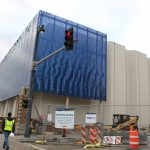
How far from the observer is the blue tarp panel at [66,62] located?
35125 mm

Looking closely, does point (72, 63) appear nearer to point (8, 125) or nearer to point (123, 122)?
point (123, 122)

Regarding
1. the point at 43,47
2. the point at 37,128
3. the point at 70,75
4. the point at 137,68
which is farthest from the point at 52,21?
the point at 137,68

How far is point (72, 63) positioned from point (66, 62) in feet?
3.16

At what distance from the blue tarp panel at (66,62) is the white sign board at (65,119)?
16.6m

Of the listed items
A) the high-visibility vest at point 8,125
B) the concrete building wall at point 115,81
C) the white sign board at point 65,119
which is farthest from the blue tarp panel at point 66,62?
the high-visibility vest at point 8,125

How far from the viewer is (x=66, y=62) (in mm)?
36875

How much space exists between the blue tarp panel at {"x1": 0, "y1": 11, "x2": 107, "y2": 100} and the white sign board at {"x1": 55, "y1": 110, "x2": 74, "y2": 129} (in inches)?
653

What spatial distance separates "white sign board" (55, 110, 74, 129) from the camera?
17278 millimetres

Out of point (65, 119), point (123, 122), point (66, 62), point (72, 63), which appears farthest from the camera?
point (72, 63)

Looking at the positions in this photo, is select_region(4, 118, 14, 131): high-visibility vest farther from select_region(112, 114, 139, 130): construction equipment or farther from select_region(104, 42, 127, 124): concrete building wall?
select_region(104, 42, 127, 124): concrete building wall

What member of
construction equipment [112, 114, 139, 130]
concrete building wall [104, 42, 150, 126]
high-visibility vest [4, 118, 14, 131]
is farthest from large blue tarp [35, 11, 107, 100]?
high-visibility vest [4, 118, 14, 131]

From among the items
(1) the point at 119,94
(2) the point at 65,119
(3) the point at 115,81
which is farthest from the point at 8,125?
(1) the point at 119,94

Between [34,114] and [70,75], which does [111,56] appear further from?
[34,114]

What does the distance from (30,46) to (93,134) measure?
74.8 feet
